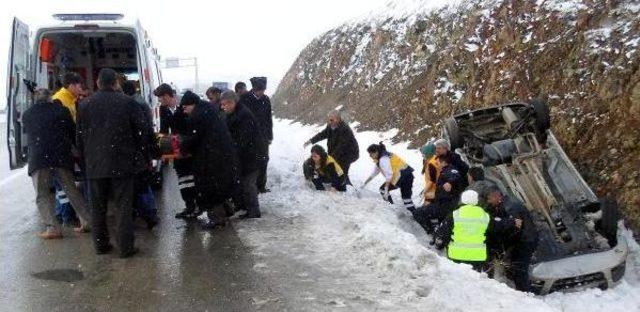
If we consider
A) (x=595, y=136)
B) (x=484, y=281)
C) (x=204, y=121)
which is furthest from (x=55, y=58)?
(x=595, y=136)

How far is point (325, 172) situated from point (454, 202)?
6.77 ft

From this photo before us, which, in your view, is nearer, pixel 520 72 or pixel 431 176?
pixel 431 176

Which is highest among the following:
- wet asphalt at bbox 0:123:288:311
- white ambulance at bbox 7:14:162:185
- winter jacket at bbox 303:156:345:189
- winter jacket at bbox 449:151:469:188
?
white ambulance at bbox 7:14:162:185

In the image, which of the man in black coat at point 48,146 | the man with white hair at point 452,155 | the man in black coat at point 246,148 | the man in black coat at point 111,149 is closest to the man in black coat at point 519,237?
the man with white hair at point 452,155

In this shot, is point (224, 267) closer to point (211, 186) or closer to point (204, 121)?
point (211, 186)

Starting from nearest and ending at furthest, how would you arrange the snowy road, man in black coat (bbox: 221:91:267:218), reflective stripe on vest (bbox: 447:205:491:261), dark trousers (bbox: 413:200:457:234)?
Result: the snowy road
reflective stripe on vest (bbox: 447:205:491:261)
man in black coat (bbox: 221:91:267:218)
dark trousers (bbox: 413:200:457:234)

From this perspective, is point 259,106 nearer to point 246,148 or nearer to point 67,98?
point 246,148

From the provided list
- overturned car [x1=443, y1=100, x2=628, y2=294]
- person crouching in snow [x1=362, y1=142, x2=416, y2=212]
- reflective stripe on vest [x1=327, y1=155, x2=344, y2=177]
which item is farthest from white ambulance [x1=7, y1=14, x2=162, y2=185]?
overturned car [x1=443, y1=100, x2=628, y2=294]

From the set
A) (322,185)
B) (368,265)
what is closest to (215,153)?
(368,265)

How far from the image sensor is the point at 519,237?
5.91m

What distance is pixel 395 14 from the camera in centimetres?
2061

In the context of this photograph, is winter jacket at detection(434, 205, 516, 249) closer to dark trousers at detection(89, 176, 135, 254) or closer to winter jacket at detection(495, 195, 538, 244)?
winter jacket at detection(495, 195, 538, 244)

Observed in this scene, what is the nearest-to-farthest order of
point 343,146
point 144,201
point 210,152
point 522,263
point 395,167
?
1. point 522,263
2. point 210,152
3. point 144,201
4. point 395,167
5. point 343,146

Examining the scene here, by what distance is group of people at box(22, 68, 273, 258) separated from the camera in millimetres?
5062
